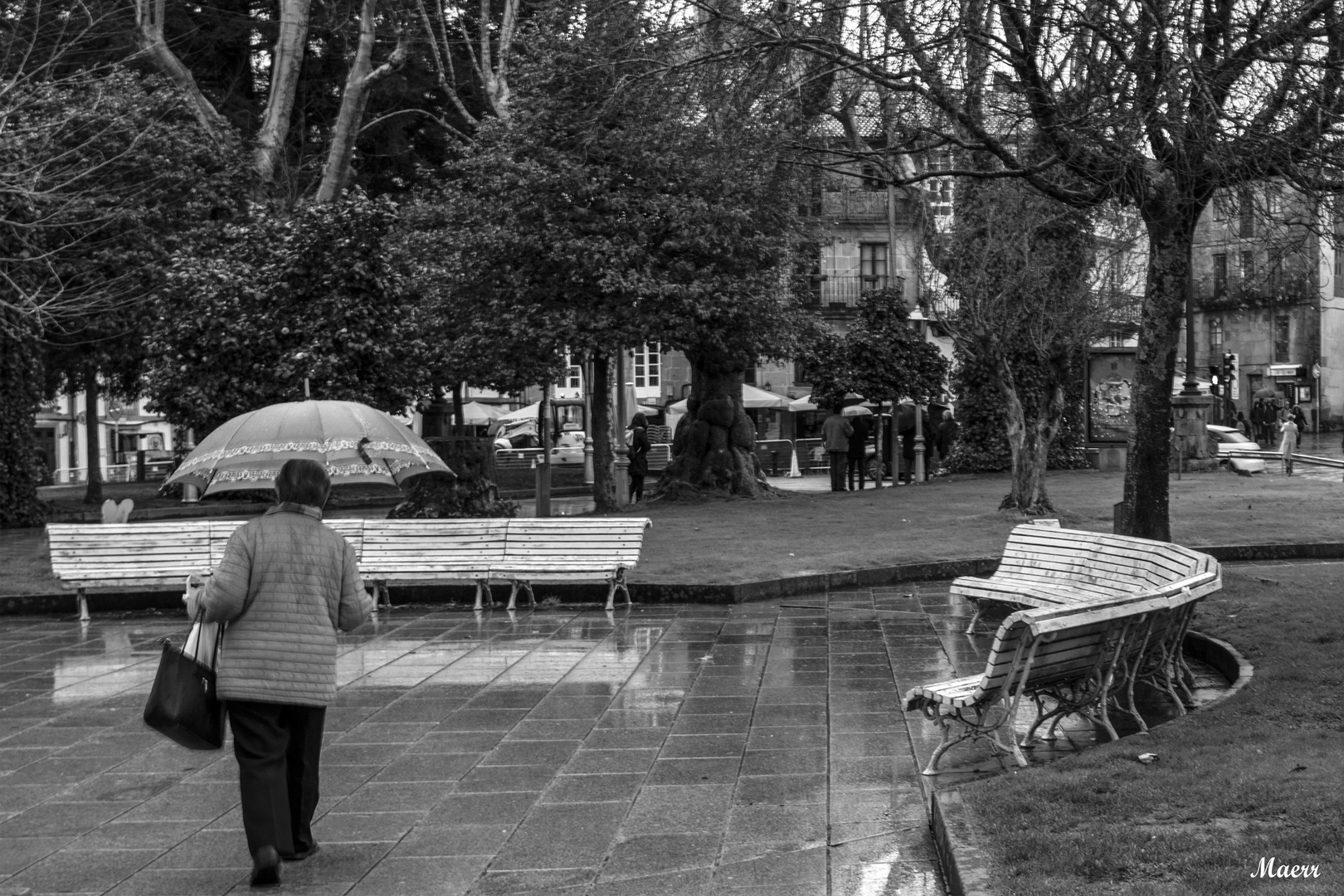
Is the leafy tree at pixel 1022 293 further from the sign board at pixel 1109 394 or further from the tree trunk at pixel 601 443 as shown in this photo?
the tree trunk at pixel 601 443

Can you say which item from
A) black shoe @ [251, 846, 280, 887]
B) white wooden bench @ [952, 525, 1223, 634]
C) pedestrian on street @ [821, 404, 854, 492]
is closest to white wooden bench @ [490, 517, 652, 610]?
white wooden bench @ [952, 525, 1223, 634]

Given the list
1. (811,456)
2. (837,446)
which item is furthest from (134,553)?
(811,456)

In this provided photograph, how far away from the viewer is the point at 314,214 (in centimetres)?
1947

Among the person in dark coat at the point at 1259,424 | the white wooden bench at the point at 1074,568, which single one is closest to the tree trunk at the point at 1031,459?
the white wooden bench at the point at 1074,568

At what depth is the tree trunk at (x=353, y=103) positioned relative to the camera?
24.3 m

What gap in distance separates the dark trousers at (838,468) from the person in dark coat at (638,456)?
3599 mm

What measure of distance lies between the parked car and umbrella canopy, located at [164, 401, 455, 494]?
753 inches

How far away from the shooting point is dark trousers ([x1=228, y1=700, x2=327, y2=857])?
5359mm

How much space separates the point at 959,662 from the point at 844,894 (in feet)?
Result: 16.0

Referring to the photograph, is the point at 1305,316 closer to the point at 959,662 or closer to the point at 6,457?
the point at 6,457

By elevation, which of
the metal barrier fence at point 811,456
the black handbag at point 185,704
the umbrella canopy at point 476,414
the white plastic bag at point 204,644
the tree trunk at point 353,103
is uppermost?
the tree trunk at point 353,103

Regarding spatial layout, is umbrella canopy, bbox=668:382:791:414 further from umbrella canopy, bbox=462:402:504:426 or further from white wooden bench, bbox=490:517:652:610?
white wooden bench, bbox=490:517:652:610

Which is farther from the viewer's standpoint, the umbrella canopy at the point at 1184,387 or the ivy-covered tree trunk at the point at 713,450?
the umbrella canopy at the point at 1184,387

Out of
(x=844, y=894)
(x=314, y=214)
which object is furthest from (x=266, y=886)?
(x=314, y=214)
